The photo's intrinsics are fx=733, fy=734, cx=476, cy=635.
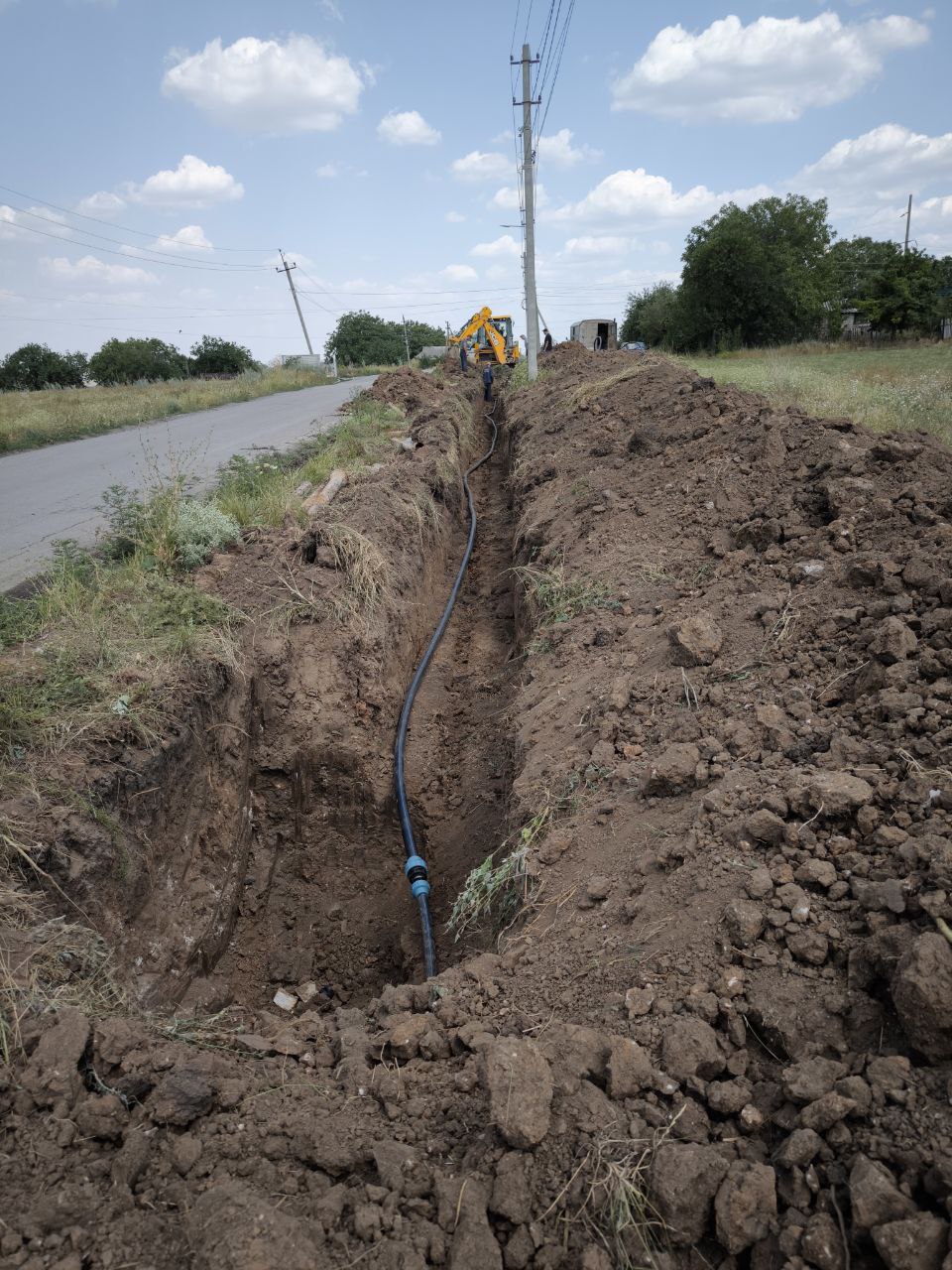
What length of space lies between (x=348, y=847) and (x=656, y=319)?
2057 inches

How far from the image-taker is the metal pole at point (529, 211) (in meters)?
15.3

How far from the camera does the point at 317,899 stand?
4926 millimetres

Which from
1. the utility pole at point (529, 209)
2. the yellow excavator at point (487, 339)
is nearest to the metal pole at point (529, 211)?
the utility pole at point (529, 209)

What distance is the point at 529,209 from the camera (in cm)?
1563

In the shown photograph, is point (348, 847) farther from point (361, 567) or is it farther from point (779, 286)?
point (779, 286)

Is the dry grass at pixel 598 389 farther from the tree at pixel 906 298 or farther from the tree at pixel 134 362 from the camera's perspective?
the tree at pixel 134 362

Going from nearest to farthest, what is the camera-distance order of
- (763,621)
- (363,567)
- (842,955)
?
(842,955) < (763,621) < (363,567)

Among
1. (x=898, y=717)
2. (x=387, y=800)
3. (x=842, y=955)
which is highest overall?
(x=898, y=717)

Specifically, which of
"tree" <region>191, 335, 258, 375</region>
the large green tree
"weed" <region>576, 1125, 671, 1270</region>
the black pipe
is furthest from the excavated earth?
the large green tree

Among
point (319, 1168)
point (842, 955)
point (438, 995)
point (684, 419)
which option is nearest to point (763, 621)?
point (842, 955)

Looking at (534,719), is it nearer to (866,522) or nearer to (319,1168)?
(866,522)

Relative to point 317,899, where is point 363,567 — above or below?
above

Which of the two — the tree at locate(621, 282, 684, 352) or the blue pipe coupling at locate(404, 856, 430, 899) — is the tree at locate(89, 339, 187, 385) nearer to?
the tree at locate(621, 282, 684, 352)

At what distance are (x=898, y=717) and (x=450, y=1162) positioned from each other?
212 cm
